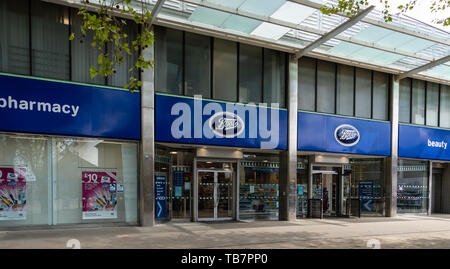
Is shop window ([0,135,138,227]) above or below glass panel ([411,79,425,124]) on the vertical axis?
below

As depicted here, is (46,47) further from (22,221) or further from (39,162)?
(22,221)

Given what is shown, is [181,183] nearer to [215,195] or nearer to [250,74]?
[215,195]

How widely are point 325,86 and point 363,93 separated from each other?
2.10 m

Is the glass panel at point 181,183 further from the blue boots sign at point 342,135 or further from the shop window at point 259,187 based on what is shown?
the blue boots sign at point 342,135

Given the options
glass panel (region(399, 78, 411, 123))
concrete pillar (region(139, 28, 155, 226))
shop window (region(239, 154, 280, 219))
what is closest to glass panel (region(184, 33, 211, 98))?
concrete pillar (region(139, 28, 155, 226))

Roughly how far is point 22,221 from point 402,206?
1546 centimetres

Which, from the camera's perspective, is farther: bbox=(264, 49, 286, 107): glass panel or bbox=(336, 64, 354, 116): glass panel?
bbox=(336, 64, 354, 116): glass panel

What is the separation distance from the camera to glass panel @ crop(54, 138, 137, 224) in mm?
10227

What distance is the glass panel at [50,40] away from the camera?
9961mm

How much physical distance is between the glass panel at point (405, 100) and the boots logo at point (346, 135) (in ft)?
10.1

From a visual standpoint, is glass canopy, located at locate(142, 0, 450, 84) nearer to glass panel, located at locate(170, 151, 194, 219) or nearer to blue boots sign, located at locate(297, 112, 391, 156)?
blue boots sign, located at locate(297, 112, 391, 156)

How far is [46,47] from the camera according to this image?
10.1 m

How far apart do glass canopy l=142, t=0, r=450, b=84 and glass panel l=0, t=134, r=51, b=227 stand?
5354 mm
